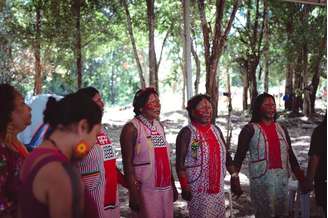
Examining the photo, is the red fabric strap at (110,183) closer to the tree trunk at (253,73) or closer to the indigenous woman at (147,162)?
the indigenous woman at (147,162)

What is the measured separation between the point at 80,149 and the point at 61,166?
0.13 meters

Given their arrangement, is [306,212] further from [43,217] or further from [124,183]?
[43,217]

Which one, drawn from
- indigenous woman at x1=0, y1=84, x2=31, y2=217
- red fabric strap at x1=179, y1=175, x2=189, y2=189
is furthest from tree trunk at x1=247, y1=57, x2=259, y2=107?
indigenous woman at x1=0, y1=84, x2=31, y2=217

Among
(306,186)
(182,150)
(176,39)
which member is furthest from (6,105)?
(176,39)

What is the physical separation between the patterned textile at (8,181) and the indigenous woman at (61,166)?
71cm

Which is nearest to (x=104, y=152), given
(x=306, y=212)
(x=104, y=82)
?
(x=306, y=212)

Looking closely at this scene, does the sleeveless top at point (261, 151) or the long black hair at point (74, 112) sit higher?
the long black hair at point (74, 112)

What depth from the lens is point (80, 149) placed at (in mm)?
1732

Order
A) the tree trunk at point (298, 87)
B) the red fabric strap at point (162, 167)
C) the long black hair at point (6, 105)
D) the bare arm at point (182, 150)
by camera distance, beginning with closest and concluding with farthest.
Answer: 1. the long black hair at point (6, 105)
2. the red fabric strap at point (162, 167)
3. the bare arm at point (182, 150)
4. the tree trunk at point (298, 87)

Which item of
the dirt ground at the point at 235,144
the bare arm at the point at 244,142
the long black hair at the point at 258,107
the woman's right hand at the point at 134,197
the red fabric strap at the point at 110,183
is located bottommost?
the dirt ground at the point at 235,144

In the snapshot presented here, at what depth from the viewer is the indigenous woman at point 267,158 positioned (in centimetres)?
364

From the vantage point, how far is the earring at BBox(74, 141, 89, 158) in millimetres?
1726

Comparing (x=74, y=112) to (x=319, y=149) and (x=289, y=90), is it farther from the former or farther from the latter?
(x=289, y=90)

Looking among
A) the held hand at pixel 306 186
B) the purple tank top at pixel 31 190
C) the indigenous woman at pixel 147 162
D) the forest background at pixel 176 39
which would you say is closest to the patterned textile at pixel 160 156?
the indigenous woman at pixel 147 162
